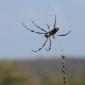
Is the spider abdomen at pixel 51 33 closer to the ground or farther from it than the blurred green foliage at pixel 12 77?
farther from it

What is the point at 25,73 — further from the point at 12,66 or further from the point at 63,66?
the point at 63,66

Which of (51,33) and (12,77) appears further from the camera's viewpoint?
(12,77)

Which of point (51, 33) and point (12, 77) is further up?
point (51, 33)

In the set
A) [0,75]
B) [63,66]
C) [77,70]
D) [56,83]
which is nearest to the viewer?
[63,66]

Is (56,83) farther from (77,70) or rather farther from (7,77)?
(77,70)

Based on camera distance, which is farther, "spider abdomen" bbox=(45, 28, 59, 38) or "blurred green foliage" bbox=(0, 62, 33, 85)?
"blurred green foliage" bbox=(0, 62, 33, 85)

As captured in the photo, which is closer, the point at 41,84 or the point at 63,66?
the point at 63,66

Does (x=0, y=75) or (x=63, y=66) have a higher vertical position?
(x=63, y=66)

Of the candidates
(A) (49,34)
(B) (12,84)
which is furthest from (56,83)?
(A) (49,34)

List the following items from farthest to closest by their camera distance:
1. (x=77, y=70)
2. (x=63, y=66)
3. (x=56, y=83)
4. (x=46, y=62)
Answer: (x=46, y=62) < (x=77, y=70) < (x=56, y=83) < (x=63, y=66)

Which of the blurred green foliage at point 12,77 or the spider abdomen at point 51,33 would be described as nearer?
the spider abdomen at point 51,33

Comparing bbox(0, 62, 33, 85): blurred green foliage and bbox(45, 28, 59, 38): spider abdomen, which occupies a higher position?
bbox(45, 28, 59, 38): spider abdomen
